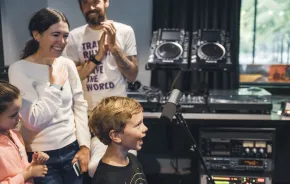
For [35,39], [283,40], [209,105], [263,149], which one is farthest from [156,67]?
[283,40]

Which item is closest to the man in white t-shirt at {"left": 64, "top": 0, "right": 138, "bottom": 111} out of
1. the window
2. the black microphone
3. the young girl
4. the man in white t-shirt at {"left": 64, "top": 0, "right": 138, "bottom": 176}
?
the man in white t-shirt at {"left": 64, "top": 0, "right": 138, "bottom": 176}

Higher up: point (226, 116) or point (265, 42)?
point (265, 42)

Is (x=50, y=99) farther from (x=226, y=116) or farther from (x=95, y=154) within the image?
(x=226, y=116)

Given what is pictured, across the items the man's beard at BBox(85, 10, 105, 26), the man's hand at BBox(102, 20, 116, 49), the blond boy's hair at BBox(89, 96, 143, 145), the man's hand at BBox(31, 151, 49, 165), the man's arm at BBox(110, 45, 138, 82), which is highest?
the man's beard at BBox(85, 10, 105, 26)

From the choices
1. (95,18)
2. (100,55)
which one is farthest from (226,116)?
(95,18)

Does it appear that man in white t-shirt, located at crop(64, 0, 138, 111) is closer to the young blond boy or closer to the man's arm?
the man's arm

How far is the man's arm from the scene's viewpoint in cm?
199

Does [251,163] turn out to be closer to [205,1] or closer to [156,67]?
[156,67]

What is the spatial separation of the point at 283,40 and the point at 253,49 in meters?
0.27

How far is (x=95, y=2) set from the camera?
2.06 meters

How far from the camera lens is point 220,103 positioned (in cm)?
244

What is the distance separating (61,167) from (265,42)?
2.34 m

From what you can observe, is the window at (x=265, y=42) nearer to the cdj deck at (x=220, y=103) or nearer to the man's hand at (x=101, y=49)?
the cdj deck at (x=220, y=103)

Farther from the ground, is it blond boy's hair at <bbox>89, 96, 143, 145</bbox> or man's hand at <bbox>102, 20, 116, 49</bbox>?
man's hand at <bbox>102, 20, 116, 49</bbox>
